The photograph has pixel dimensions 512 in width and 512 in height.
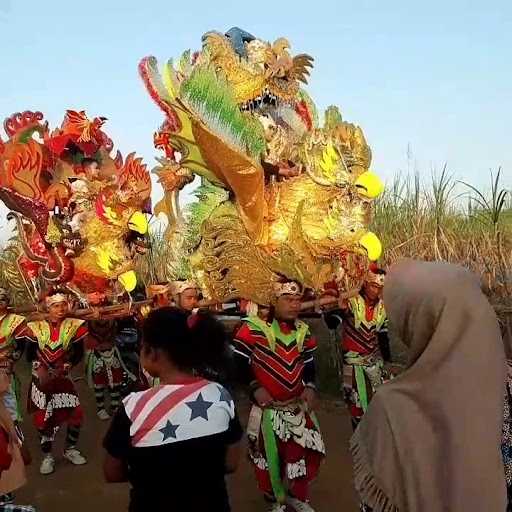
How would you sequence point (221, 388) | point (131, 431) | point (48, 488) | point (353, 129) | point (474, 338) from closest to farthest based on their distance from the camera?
1. point (474, 338)
2. point (131, 431)
3. point (221, 388)
4. point (48, 488)
5. point (353, 129)

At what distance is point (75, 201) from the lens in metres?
7.40

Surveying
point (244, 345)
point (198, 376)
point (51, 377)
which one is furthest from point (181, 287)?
point (198, 376)

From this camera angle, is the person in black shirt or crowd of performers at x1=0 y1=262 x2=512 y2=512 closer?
crowd of performers at x1=0 y1=262 x2=512 y2=512

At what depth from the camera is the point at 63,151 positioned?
778 centimetres

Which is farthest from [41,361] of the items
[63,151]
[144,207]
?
[63,151]

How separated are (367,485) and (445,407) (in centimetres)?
30

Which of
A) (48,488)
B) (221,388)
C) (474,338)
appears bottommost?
(48,488)

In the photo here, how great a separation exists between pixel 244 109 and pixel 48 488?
3.77 metres

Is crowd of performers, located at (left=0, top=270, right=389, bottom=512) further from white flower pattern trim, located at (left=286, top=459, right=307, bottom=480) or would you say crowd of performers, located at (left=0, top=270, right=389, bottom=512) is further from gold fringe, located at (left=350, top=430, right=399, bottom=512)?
gold fringe, located at (left=350, top=430, right=399, bottom=512)

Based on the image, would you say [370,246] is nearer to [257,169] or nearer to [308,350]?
[257,169]

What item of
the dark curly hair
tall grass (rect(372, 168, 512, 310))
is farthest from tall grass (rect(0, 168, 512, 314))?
the dark curly hair

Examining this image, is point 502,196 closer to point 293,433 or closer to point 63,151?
point 293,433

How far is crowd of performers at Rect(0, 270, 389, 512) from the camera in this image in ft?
6.46

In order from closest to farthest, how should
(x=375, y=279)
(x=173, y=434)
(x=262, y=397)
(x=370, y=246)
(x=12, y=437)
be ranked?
(x=173, y=434) < (x=12, y=437) < (x=262, y=397) < (x=375, y=279) < (x=370, y=246)
